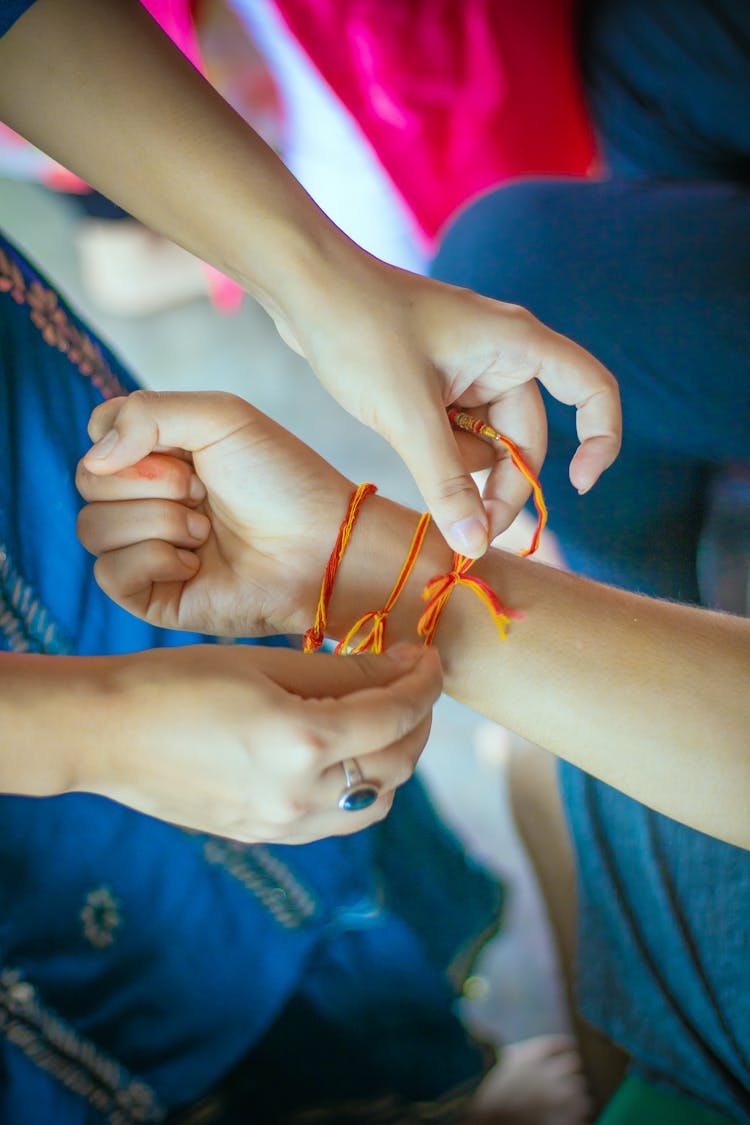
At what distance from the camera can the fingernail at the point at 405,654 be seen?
58 centimetres

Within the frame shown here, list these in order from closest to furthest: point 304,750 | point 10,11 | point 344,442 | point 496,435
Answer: point 304,750 < point 10,11 < point 496,435 < point 344,442

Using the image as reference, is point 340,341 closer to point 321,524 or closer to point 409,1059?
point 321,524

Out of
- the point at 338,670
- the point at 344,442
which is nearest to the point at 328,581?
the point at 338,670

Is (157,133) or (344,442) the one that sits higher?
(157,133)

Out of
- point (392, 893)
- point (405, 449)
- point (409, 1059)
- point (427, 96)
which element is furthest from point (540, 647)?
point (427, 96)

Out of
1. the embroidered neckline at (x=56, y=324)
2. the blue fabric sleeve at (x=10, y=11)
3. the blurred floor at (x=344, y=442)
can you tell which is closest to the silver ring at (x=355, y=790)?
the embroidered neckline at (x=56, y=324)

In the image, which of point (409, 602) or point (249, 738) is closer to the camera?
point (249, 738)

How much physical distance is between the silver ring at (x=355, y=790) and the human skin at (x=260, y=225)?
198 millimetres

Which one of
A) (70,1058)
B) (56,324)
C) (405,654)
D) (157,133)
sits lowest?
(70,1058)

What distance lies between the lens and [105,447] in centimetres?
62

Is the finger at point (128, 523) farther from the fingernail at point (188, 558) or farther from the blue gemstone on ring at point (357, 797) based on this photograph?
the blue gemstone on ring at point (357, 797)

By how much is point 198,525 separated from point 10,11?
38 centimetres

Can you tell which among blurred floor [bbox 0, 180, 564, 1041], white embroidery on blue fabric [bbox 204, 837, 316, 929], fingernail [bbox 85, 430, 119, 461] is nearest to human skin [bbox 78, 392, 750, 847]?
fingernail [bbox 85, 430, 119, 461]

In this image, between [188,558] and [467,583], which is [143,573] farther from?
[467,583]
